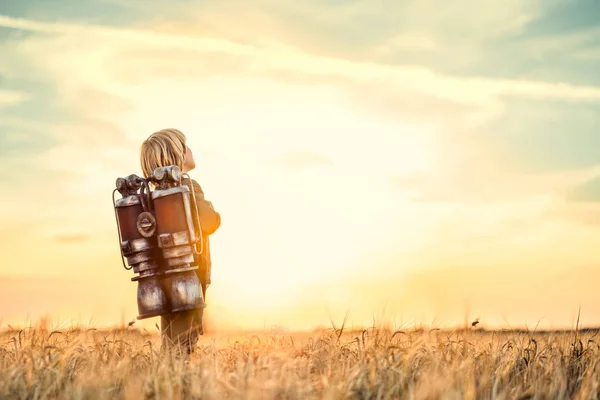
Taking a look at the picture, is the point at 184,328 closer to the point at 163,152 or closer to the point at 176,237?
the point at 176,237

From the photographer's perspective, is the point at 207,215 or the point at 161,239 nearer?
the point at 161,239

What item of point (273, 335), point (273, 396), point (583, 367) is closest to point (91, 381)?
point (273, 396)

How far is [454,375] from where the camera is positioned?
570cm

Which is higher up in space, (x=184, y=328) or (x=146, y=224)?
(x=146, y=224)

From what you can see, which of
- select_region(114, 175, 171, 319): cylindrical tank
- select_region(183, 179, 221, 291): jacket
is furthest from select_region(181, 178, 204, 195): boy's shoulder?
select_region(114, 175, 171, 319): cylindrical tank

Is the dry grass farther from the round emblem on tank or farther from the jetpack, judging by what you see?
the round emblem on tank

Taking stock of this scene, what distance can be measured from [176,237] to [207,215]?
0.50m

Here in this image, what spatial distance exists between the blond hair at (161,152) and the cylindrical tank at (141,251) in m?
0.32

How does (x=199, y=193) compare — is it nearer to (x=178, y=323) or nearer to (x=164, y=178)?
(x=164, y=178)

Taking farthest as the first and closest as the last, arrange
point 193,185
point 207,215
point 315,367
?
point 193,185
point 207,215
point 315,367

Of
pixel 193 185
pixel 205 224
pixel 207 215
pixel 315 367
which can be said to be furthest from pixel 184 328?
pixel 315 367

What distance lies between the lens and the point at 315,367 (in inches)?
250

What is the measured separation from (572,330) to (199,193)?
14.6 feet

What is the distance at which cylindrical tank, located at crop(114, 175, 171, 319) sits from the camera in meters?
8.21
